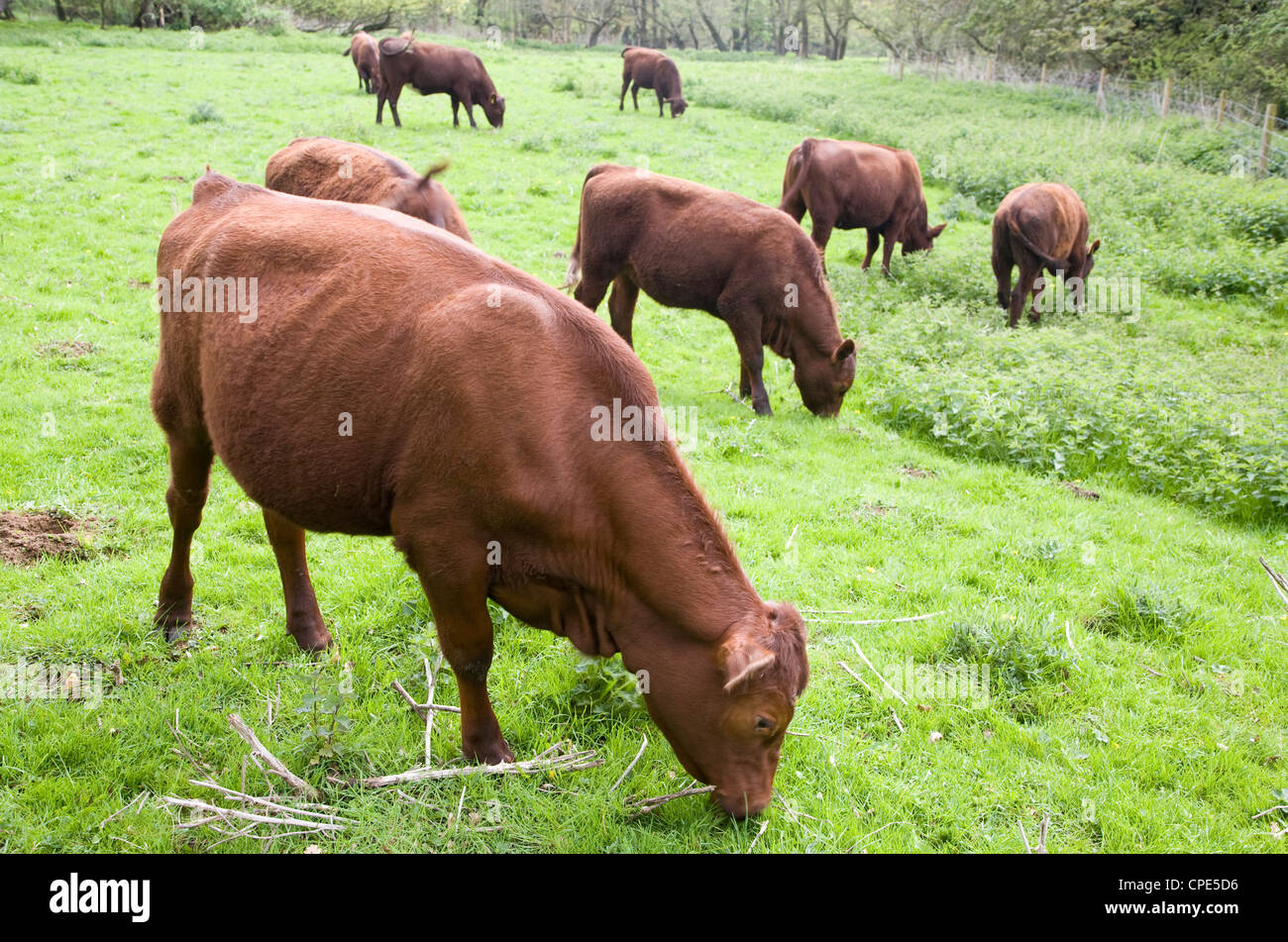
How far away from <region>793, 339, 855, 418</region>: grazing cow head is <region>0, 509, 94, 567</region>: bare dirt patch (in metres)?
6.44

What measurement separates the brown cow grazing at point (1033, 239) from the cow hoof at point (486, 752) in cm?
1124

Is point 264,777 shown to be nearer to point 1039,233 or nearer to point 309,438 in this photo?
point 309,438

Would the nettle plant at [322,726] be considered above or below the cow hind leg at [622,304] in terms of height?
below

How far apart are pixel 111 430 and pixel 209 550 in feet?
7.53

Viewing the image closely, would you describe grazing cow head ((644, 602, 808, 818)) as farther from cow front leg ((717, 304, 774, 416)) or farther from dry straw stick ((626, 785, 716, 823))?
cow front leg ((717, 304, 774, 416))

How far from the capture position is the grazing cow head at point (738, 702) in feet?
10.2

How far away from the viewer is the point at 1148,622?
555 centimetres

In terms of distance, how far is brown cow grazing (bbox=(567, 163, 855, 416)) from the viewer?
9.27 meters

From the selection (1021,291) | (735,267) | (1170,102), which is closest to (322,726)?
(735,267)

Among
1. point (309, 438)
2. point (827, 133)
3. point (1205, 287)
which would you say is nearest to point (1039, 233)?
point (1205, 287)

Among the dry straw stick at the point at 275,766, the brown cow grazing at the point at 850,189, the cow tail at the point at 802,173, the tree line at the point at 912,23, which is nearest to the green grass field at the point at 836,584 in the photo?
the dry straw stick at the point at 275,766

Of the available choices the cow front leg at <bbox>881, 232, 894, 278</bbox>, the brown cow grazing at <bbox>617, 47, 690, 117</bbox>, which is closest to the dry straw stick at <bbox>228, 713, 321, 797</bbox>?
the cow front leg at <bbox>881, 232, 894, 278</bbox>

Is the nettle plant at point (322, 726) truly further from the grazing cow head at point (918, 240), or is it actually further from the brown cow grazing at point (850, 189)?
the grazing cow head at point (918, 240)

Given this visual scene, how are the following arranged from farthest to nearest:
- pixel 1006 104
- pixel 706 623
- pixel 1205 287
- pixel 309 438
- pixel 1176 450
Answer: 1. pixel 1006 104
2. pixel 1205 287
3. pixel 1176 450
4. pixel 309 438
5. pixel 706 623
